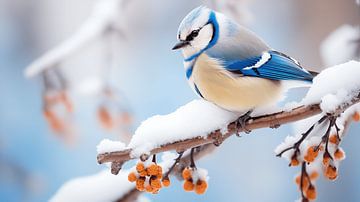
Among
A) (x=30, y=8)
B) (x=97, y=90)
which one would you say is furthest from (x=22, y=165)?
(x=30, y=8)

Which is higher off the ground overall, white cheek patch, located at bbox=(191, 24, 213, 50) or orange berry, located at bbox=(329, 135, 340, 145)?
white cheek patch, located at bbox=(191, 24, 213, 50)

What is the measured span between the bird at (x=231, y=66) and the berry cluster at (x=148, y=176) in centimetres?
11

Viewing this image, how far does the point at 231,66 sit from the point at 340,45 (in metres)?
0.41

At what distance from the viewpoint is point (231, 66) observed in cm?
59

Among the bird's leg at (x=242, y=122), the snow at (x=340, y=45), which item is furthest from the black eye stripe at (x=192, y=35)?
the snow at (x=340, y=45)

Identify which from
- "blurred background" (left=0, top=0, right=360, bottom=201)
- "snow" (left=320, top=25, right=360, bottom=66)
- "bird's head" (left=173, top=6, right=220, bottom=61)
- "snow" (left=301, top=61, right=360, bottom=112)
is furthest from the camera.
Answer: "blurred background" (left=0, top=0, right=360, bottom=201)

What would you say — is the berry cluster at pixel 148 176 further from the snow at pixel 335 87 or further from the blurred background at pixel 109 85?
the blurred background at pixel 109 85

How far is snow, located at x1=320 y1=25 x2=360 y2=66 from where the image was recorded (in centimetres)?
89

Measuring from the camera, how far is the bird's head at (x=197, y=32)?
1.92ft

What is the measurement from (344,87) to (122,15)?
0.67 meters

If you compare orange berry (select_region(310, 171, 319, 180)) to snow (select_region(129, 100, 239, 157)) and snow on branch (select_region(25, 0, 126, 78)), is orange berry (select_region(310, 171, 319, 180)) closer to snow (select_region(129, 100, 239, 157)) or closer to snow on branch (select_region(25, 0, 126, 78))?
snow (select_region(129, 100, 239, 157))

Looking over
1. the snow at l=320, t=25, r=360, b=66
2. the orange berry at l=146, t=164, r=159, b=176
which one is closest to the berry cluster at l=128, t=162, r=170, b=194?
the orange berry at l=146, t=164, r=159, b=176

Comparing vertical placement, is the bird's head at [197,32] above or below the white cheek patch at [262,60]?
above

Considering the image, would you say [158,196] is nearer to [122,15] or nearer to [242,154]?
[242,154]
